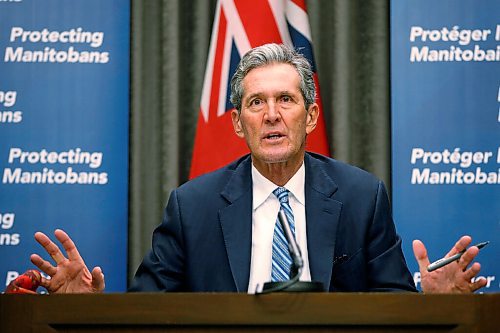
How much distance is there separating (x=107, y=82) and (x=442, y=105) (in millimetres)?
1671

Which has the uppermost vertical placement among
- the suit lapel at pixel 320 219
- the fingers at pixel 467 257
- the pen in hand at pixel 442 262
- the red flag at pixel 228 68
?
the red flag at pixel 228 68

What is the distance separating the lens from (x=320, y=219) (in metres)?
2.66

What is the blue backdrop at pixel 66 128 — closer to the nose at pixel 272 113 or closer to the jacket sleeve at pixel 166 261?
the jacket sleeve at pixel 166 261

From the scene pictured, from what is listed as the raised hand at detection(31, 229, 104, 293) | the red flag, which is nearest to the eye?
the raised hand at detection(31, 229, 104, 293)

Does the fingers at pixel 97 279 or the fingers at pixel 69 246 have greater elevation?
the fingers at pixel 69 246

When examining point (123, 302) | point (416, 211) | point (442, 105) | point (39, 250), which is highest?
point (442, 105)

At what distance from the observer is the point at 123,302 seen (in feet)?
5.51

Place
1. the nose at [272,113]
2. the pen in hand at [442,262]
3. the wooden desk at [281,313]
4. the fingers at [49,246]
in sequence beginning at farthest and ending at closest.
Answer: the nose at [272,113], the fingers at [49,246], the pen in hand at [442,262], the wooden desk at [281,313]

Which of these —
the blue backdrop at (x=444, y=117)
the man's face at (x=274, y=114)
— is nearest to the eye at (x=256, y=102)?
the man's face at (x=274, y=114)

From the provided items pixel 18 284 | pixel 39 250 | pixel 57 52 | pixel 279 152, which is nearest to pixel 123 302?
pixel 18 284

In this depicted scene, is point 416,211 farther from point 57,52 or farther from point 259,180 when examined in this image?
point 57,52

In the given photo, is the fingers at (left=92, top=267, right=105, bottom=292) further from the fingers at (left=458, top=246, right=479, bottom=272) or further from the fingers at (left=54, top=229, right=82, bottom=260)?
the fingers at (left=458, top=246, right=479, bottom=272)

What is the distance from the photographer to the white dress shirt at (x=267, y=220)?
8.54ft

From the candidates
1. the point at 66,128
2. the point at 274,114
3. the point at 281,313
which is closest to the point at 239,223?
the point at 274,114
